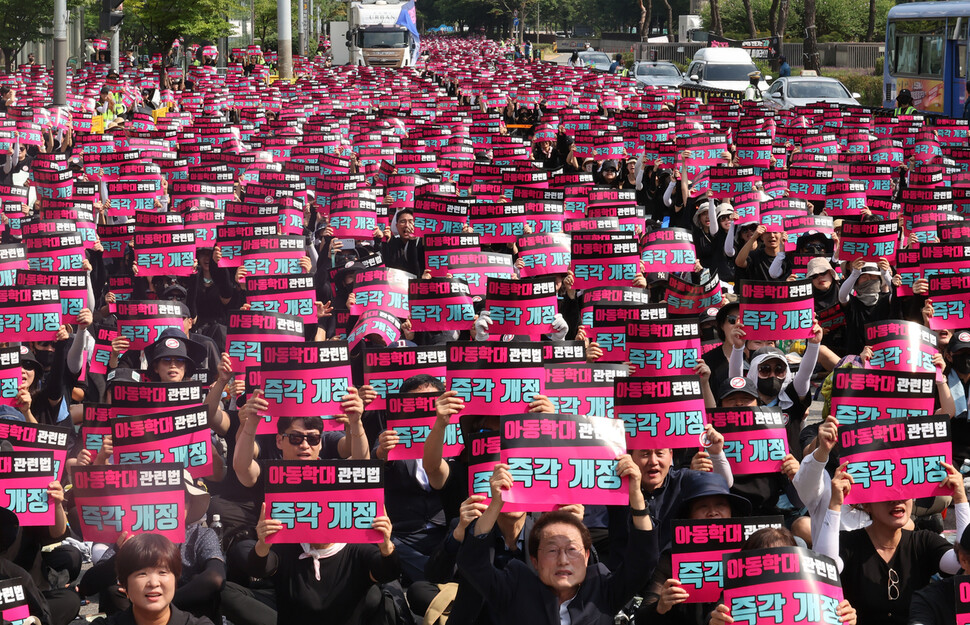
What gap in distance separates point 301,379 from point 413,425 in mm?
744

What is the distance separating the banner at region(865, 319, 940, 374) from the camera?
9023mm

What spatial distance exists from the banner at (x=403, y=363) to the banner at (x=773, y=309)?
2.42m

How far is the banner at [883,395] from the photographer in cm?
784

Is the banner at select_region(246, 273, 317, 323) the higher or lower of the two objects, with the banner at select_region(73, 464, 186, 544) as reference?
higher

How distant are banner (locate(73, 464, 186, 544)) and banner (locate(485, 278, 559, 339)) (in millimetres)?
3833

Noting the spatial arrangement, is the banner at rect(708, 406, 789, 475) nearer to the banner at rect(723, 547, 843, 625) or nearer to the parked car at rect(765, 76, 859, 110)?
the banner at rect(723, 547, 843, 625)

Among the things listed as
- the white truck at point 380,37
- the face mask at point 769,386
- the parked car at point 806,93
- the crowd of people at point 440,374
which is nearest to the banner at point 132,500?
the crowd of people at point 440,374

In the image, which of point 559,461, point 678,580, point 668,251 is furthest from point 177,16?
point 678,580

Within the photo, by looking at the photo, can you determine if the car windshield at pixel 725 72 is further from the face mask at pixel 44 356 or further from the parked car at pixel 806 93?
the face mask at pixel 44 356

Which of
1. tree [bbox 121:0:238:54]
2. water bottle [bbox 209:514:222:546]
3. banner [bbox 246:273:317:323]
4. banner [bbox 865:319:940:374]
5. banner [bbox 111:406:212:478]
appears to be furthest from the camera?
tree [bbox 121:0:238:54]

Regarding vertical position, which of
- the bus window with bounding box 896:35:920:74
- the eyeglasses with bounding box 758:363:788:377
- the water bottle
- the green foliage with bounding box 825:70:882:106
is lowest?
the water bottle

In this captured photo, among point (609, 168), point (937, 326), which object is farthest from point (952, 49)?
point (937, 326)

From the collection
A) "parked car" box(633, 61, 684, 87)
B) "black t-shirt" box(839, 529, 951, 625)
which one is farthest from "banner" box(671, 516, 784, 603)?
"parked car" box(633, 61, 684, 87)

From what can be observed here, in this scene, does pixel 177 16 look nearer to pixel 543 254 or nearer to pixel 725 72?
pixel 725 72
